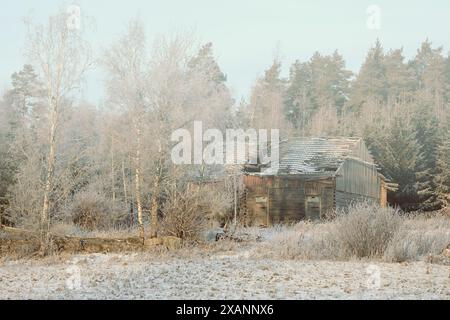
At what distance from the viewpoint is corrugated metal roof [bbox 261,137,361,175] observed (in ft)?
128

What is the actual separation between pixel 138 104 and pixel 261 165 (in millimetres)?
16778

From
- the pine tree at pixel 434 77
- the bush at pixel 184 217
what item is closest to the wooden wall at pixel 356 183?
the bush at pixel 184 217

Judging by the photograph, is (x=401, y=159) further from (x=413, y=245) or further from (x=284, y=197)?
(x=413, y=245)

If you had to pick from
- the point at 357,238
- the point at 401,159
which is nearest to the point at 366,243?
the point at 357,238

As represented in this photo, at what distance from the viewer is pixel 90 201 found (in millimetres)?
32312

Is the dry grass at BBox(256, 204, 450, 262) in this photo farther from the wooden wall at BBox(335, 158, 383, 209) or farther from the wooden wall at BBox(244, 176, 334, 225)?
the wooden wall at BBox(244, 176, 334, 225)

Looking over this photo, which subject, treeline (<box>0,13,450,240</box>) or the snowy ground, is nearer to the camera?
the snowy ground

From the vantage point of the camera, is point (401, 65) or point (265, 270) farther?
point (401, 65)

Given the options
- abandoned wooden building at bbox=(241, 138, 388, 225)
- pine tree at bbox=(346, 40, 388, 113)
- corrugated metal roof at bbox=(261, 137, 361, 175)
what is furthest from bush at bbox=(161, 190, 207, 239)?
pine tree at bbox=(346, 40, 388, 113)

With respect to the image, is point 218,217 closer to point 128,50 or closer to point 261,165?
point 261,165

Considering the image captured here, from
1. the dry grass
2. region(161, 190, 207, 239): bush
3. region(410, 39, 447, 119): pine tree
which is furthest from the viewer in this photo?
region(410, 39, 447, 119): pine tree

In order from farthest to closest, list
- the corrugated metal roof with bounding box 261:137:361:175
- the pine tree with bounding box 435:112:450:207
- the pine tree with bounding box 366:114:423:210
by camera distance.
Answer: the pine tree with bounding box 366:114:423:210, the pine tree with bounding box 435:112:450:207, the corrugated metal roof with bounding box 261:137:361:175

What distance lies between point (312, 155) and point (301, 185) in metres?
3.05
